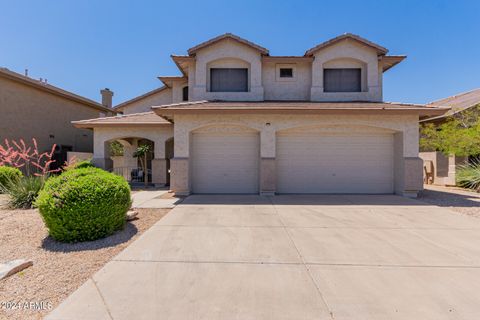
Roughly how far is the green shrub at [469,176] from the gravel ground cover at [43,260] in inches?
618

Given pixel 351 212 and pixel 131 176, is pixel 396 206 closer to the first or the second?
pixel 351 212

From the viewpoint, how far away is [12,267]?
3.77 metres

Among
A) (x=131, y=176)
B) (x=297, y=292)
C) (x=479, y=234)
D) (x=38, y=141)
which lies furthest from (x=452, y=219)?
(x=38, y=141)

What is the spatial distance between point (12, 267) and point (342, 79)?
15.0 m

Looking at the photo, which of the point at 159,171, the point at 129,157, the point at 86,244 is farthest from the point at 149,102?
the point at 86,244

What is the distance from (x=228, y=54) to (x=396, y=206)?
1091 cm

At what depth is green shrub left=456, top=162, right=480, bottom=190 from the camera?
39.7 ft

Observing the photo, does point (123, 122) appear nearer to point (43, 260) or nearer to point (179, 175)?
point (179, 175)

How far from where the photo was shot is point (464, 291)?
10.9 ft

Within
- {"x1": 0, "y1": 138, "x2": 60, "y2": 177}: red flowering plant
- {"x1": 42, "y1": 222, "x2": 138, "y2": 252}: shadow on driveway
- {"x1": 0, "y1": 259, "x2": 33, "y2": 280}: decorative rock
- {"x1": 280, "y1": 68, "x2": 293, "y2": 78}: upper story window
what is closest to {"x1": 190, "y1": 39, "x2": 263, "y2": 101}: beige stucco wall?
{"x1": 280, "y1": 68, "x2": 293, "y2": 78}: upper story window

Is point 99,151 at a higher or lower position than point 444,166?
higher

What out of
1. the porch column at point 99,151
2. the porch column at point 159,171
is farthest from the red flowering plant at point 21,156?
the porch column at point 159,171

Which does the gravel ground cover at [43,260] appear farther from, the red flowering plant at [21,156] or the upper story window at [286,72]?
the upper story window at [286,72]

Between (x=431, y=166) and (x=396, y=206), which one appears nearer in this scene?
(x=396, y=206)
